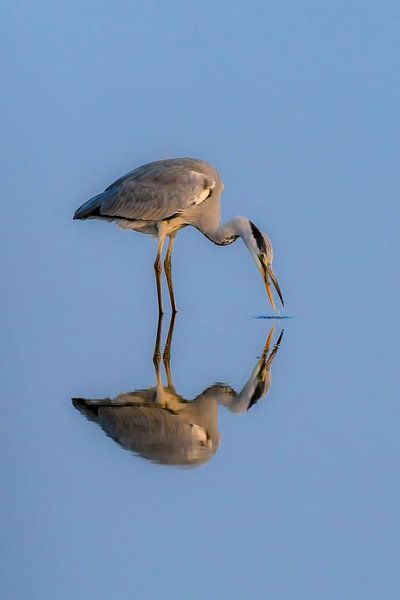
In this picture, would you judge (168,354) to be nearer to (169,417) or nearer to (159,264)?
(169,417)

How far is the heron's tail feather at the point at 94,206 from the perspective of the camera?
12.8m

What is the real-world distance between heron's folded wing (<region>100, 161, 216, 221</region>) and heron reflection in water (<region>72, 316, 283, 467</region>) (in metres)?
3.90

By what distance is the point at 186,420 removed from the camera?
7.16 meters

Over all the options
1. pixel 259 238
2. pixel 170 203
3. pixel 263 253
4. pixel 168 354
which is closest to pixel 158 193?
pixel 170 203

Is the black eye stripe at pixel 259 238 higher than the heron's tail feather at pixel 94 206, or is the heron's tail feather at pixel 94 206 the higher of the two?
the heron's tail feather at pixel 94 206

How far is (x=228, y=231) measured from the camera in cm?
1258

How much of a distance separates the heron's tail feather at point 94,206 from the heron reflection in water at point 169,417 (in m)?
4.35

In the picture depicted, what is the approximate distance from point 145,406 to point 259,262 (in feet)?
15.2

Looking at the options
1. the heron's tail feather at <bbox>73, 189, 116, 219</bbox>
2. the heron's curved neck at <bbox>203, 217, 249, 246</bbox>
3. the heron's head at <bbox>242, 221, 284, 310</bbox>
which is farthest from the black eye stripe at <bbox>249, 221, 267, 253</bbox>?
the heron's tail feather at <bbox>73, 189, 116, 219</bbox>

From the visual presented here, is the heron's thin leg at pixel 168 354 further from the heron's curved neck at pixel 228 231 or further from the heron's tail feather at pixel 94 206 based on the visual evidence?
the heron's tail feather at pixel 94 206

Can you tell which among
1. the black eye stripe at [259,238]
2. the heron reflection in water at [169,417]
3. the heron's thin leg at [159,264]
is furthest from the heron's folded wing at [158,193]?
the heron reflection in water at [169,417]

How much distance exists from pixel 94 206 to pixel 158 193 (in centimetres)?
71

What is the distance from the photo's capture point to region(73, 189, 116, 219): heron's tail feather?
12.8m

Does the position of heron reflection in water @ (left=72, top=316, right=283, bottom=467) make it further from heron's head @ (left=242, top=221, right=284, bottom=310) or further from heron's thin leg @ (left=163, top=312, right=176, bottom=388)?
heron's head @ (left=242, top=221, right=284, bottom=310)
